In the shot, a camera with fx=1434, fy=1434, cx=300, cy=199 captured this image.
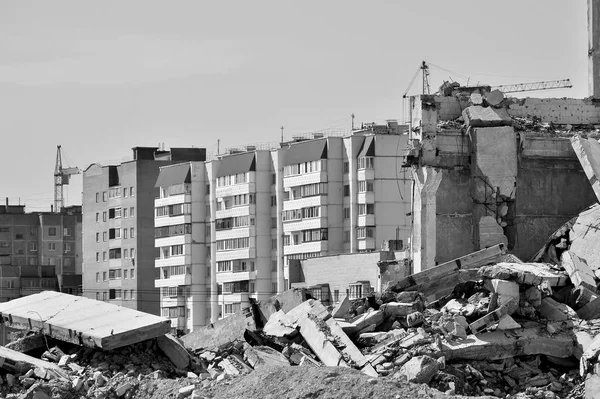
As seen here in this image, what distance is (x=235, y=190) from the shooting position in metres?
77.8

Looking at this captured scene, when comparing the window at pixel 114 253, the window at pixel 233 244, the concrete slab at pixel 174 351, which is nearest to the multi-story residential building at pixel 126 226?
the window at pixel 114 253

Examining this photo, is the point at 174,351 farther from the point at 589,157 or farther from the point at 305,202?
the point at 305,202

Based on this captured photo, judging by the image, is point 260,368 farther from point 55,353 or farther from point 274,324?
point 55,353

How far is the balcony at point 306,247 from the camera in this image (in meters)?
70.8

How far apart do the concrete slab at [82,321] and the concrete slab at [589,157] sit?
26.4 ft

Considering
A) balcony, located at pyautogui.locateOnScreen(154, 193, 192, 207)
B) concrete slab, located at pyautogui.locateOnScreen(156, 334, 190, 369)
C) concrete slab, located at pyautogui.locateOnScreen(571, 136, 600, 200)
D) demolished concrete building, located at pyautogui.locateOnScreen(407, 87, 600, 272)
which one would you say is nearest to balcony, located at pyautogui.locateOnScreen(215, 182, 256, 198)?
balcony, located at pyautogui.locateOnScreen(154, 193, 192, 207)

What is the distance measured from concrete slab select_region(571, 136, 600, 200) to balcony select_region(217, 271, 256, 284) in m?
49.8

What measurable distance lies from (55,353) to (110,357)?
3.81 feet

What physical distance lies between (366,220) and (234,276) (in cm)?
985

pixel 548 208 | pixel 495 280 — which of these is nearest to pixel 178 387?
pixel 495 280

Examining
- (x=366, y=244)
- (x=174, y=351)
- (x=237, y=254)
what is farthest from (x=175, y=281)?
(x=174, y=351)

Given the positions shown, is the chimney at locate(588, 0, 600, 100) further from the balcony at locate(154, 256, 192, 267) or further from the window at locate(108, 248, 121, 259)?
the window at locate(108, 248, 121, 259)

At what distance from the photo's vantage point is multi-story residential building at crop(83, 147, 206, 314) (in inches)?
3472

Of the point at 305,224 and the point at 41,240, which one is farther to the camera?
the point at 41,240
